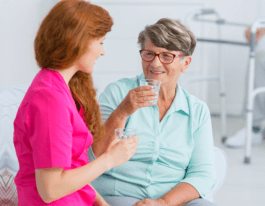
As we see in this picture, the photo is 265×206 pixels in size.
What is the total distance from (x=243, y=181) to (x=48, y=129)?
7.60 ft

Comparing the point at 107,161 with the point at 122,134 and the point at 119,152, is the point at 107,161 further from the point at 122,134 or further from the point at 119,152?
the point at 122,134

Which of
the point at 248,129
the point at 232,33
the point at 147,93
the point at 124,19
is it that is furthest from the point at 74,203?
the point at 232,33

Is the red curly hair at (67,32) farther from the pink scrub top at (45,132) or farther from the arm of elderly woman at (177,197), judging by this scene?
the arm of elderly woman at (177,197)

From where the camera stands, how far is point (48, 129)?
2.56 feet

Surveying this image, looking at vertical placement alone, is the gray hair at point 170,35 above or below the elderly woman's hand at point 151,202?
above

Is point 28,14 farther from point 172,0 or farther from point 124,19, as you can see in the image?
point 172,0

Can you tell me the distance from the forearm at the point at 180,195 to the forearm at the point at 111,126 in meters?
0.34

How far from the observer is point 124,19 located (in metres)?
4.68

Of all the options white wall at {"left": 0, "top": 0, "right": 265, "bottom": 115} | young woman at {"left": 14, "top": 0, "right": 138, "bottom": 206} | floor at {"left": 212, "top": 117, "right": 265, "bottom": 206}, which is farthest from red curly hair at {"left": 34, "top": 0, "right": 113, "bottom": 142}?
white wall at {"left": 0, "top": 0, "right": 265, "bottom": 115}

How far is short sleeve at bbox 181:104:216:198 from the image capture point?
1342mm

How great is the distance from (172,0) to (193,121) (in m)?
3.76

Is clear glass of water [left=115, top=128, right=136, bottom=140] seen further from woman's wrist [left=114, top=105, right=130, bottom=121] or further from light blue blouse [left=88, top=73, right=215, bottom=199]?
light blue blouse [left=88, top=73, right=215, bottom=199]

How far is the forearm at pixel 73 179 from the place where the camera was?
0.81 m

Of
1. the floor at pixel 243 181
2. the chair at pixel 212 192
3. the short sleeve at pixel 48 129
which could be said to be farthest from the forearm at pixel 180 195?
the floor at pixel 243 181
